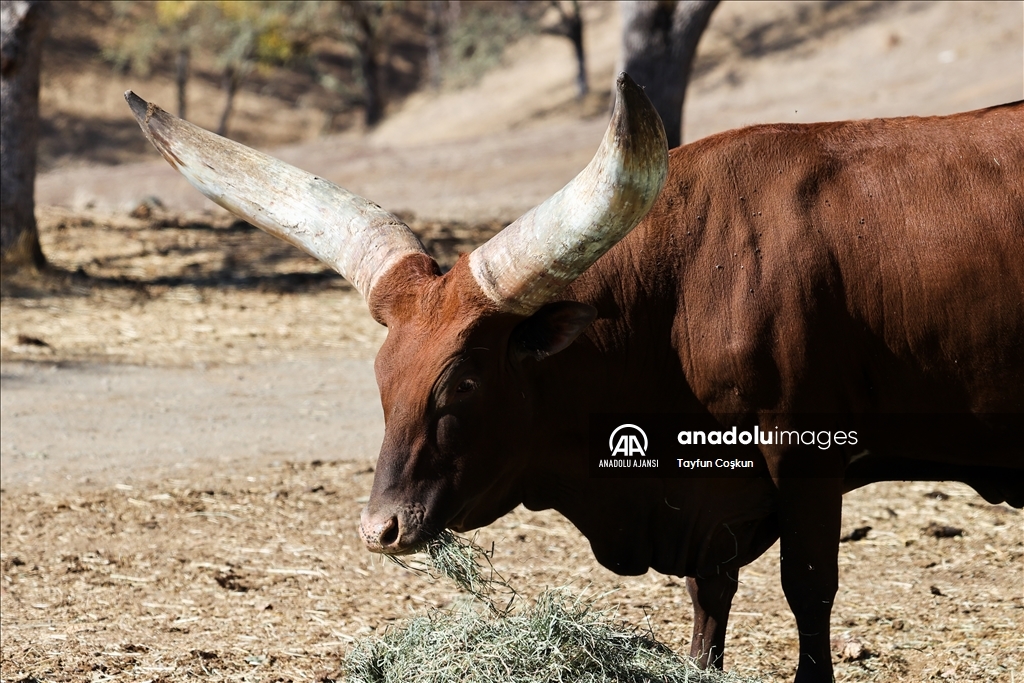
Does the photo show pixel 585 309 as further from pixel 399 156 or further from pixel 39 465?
pixel 399 156

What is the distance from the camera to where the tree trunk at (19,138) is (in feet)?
36.9

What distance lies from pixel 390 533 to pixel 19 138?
9434mm

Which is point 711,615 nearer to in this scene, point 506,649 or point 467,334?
point 506,649

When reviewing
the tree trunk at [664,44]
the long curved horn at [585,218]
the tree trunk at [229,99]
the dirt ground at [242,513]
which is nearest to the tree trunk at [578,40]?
the tree trunk at [229,99]

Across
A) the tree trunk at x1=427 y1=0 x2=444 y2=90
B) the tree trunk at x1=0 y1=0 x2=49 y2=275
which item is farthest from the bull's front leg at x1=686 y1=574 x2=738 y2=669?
the tree trunk at x1=427 y1=0 x2=444 y2=90

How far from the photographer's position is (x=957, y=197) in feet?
13.3

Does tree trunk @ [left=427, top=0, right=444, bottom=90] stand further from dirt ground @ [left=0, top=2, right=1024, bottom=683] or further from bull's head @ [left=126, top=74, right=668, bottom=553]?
bull's head @ [left=126, top=74, right=668, bottom=553]

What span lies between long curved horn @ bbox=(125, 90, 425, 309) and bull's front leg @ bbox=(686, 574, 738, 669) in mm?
1762

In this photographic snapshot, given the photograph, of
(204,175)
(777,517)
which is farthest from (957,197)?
(204,175)

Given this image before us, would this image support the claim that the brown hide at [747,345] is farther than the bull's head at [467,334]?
Yes

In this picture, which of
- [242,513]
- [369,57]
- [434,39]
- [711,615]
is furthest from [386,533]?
[434,39]

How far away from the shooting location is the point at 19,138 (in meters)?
11.5

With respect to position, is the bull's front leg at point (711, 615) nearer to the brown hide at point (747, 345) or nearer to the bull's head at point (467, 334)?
the brown hide at point (747, 345)

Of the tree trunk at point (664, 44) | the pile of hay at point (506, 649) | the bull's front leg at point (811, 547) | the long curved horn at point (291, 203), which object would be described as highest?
the tree trunk at point (664, 44)
